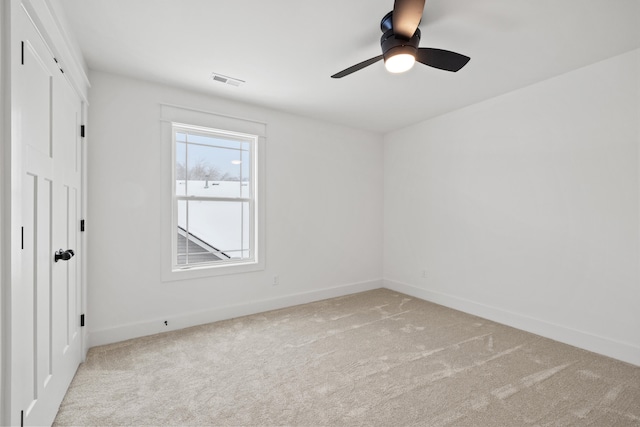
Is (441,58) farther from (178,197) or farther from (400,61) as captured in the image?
(178,197)

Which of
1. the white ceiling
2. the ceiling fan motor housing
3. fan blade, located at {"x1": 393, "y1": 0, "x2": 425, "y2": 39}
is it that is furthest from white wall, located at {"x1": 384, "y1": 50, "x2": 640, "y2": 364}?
fan blade, located at {"x1": 393, "y1": 0, "x2": 425, "y2": 39}

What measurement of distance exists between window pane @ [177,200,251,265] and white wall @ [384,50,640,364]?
8.08ft

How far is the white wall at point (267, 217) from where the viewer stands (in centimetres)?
290

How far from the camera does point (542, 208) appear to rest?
10.3 ft

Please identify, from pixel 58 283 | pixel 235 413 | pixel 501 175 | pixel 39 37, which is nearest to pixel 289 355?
pixel 235 413

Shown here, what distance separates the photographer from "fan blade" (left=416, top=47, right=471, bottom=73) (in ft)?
6.71

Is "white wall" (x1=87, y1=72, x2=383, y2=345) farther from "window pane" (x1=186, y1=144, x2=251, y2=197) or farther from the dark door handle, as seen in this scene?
the dark door handle

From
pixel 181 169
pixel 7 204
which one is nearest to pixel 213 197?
pixel 181 169

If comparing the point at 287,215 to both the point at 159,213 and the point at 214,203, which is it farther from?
the point at 159,213

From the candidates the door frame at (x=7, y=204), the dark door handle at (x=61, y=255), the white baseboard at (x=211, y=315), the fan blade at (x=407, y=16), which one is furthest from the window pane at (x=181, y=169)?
the fan blade at (x=407, y=16)

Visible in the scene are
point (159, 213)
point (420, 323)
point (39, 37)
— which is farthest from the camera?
point (420, 323)

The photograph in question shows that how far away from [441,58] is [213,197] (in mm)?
2683

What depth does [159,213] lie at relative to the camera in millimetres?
3174

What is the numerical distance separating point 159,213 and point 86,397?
1.66 meters
